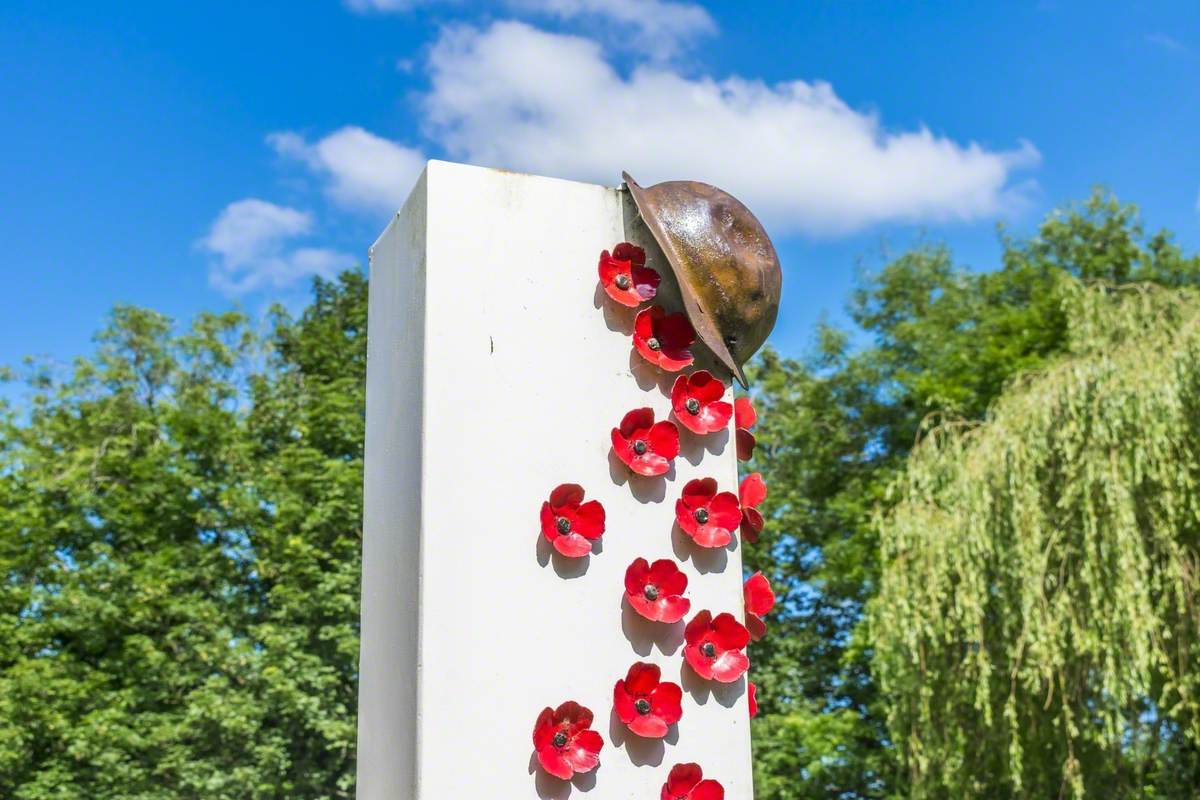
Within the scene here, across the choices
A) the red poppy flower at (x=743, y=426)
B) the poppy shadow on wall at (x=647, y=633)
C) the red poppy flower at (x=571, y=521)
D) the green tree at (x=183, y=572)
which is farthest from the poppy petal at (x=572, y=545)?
the green tree at (x=183, y=572)

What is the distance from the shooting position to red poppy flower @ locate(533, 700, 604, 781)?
5.30 feet

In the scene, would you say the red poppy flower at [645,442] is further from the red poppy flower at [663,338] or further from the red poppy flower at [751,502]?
the red poppy flower at [751,502]

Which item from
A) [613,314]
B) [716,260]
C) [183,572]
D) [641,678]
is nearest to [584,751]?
[641,678]

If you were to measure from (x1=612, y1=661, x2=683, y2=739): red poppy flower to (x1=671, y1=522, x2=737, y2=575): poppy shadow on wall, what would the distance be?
191mm

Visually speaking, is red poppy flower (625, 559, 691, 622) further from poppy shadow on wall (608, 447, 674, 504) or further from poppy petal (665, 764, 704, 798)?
poppy petal (665, 764, 704, 798)

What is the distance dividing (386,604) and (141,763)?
7.90 m

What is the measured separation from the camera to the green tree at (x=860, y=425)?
29.6 feet

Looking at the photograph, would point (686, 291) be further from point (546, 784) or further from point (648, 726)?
point (546, 784)

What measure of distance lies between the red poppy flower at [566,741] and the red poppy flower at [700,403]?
495mm

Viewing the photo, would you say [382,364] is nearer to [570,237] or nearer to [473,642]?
[570,237]

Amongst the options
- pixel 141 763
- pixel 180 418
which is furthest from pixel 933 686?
pixel 180 418

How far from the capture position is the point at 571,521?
5.66 feet

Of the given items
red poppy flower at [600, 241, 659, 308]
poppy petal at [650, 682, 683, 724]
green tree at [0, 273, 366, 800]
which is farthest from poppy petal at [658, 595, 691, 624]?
green tree at [0, 273, 366, 800]

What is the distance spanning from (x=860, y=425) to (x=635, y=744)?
9.30 metres
